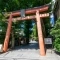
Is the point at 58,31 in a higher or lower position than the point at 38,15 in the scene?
lower

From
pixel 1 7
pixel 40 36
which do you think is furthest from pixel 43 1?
pixel 40 36

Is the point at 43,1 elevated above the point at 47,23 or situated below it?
above

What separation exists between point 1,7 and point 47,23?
673cm

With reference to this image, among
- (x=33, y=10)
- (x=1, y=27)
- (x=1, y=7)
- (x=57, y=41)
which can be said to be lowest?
(x=57, y=41)

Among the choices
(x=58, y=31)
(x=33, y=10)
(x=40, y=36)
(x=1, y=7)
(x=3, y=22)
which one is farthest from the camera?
(x=1, y=7)

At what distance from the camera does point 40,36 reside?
16.1 metres

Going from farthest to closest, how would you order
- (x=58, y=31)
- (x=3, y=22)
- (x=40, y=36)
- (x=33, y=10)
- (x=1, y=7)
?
(x=1, y=7)
(x=3, y=22)
(x=33, y=10)
(x=40, y=36)
(x=58, y=31)

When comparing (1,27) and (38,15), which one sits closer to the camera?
(38,15)

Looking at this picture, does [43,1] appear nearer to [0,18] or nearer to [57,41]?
[0,18]

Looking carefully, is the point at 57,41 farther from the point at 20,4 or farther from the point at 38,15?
the point at 20,4

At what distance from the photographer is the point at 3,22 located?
62.1 ft

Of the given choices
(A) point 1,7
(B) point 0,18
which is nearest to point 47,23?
(A) point 1,7

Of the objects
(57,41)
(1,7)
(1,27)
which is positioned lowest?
(57,41)

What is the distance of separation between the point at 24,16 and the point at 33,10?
1101 millimetres
